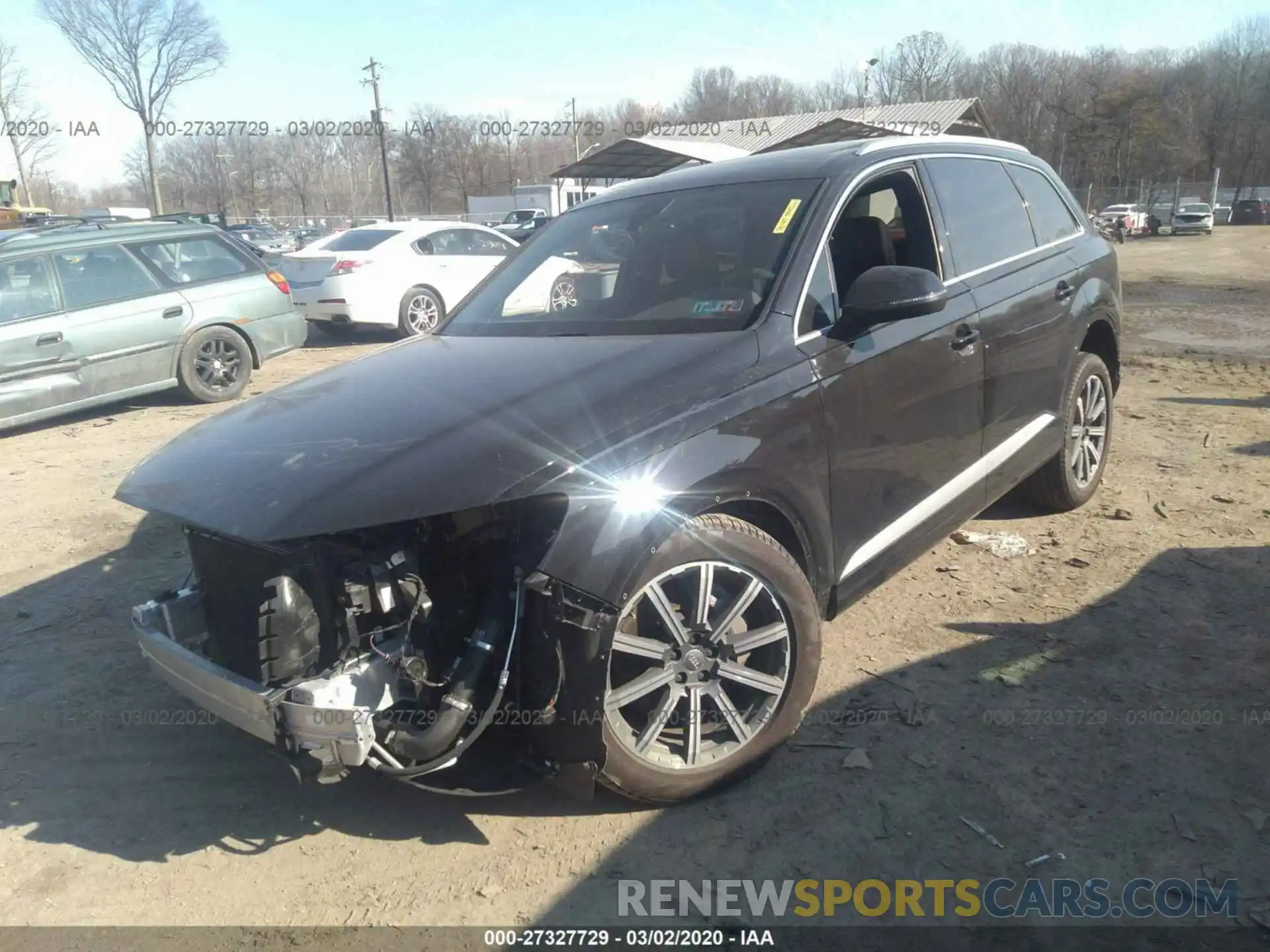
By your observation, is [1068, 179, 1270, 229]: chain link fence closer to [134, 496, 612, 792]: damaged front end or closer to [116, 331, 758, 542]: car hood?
[116, 331, 758, 542]: car hood

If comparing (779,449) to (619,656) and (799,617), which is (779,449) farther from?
(619,656)

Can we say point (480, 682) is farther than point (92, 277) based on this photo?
No

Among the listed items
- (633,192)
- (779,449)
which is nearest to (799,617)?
(779,449)

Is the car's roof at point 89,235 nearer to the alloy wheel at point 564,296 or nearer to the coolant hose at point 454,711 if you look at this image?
the alloy wheel at point 564,296

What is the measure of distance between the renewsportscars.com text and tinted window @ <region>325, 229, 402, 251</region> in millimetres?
10809

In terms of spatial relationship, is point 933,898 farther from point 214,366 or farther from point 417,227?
point 417,227

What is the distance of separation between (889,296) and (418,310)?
32.8ft

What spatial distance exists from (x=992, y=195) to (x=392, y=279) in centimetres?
903

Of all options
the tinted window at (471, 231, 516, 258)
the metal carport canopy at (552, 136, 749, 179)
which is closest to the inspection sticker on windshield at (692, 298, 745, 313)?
the tinted window at (471, 231, 516, 258)

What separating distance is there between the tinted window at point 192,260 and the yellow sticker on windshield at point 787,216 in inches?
283

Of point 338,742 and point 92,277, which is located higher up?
point 92,277

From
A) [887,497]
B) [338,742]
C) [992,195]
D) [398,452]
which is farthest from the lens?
[992,195]

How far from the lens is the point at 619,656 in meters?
2.61

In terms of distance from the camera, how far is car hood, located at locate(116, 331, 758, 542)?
7.74 feet
